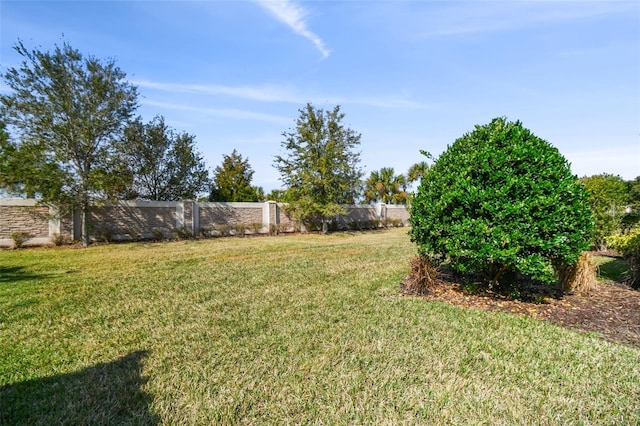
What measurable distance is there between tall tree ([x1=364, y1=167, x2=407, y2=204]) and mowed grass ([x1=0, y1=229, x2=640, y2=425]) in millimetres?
33809

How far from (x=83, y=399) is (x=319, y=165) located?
18135mm

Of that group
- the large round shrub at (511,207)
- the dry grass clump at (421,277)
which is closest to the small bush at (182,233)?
the dry grass clump at (421,277)

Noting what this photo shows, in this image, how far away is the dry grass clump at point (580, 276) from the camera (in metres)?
5.50

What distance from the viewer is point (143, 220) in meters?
16.2

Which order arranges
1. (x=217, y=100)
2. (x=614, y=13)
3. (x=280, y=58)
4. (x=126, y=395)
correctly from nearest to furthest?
1. (x=126, y=395)
2. (x=614, y=13)
3. (x=280, y=58)
4. (x=217, y=100)

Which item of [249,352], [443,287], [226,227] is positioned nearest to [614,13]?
[443,287]

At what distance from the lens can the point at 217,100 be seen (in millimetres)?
11969

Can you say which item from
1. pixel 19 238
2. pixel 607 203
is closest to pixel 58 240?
pixel 19 238

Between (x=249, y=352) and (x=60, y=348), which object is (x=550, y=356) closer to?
(x=249, y=352)

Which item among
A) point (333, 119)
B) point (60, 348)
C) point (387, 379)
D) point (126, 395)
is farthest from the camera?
point (333, 119)

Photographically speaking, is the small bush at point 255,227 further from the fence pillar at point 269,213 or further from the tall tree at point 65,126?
the tall tree at point 65,126

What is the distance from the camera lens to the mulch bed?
161 inches

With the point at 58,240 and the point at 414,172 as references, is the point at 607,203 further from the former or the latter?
the point at 414,172

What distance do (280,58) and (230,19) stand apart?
197 centimetres
